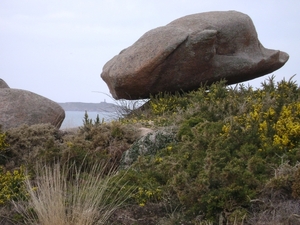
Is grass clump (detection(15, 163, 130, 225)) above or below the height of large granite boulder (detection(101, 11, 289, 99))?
below

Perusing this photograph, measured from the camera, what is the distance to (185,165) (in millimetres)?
6492

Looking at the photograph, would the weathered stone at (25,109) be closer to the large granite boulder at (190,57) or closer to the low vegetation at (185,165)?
the low vegetation at (185,165)

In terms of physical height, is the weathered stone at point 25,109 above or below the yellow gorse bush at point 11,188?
above

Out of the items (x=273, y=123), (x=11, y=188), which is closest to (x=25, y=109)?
(x=11, y=188)

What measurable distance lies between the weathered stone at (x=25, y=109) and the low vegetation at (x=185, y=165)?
178cm

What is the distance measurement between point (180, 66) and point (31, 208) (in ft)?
23.3

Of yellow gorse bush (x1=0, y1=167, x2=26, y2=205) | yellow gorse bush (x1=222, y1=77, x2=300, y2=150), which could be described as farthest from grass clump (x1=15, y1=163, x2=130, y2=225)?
yellow gorse bush (x1=222, y1=77, x2=300, y2=150)

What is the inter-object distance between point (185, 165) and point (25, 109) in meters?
5.73

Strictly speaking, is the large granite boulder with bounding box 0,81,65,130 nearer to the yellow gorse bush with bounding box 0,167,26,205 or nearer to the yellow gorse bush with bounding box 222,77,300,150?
the yellow gorse bush with bounding box 0,167,26,205

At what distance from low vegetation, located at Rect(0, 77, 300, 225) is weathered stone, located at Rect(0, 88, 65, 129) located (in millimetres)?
1779

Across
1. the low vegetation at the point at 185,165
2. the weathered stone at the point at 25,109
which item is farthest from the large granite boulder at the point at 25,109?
the low vegetation at the point at 185,165

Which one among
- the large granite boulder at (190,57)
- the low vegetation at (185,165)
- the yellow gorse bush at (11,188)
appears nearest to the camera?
the low vegetation at (185,165)

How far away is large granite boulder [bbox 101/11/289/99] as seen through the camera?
12.0m

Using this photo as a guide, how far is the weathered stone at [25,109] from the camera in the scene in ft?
36.0
